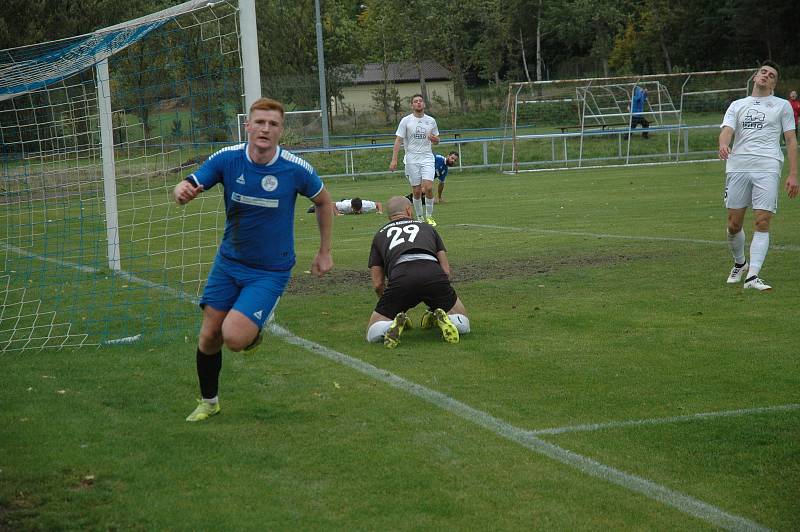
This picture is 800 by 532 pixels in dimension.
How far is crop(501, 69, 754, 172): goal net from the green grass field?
78.1 feet

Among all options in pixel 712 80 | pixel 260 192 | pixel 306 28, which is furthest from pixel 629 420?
pixel 306 28

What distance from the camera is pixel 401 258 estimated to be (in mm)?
8789

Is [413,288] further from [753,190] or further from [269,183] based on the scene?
[753,190]

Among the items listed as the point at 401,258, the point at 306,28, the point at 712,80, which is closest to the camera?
the point at 401,258

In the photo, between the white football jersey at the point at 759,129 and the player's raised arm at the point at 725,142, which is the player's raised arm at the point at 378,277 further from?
the white football jersey at the point at 759,129

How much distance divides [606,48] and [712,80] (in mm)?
37521

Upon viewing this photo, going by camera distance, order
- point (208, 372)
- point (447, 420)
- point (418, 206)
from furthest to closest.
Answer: point (418, 206) → point (208, 372) → point (447, 420)

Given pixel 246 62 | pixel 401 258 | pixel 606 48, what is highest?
pixel 606 48

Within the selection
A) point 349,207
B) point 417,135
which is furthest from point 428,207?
point 349,207

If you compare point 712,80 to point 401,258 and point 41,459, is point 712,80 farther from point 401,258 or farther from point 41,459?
point 41,459

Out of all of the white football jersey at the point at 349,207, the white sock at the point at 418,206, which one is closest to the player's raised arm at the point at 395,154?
the white sock at the point at 418,206

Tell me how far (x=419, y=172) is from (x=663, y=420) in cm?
1379

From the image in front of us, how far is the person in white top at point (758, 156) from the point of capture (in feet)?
35.2

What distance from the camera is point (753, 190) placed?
10.9m
